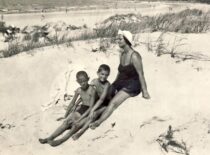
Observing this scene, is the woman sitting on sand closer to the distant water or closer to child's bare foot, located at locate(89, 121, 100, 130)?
child's bare foot, located at locate(89, 121, 100, 130)

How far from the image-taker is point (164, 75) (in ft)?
27.7

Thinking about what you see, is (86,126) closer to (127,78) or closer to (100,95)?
(100,95)

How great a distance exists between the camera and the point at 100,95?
8.02m

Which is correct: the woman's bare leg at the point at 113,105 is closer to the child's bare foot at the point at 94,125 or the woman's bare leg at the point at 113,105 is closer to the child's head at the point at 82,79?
the child's bare foot at the point at 94,125

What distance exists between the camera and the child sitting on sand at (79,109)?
25.8 feet

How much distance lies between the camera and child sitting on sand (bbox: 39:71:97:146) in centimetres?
787

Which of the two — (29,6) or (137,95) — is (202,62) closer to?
(137,95)

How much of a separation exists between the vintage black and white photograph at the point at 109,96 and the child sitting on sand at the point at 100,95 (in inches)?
0.5

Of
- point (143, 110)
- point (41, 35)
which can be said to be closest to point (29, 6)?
point (41, 35)

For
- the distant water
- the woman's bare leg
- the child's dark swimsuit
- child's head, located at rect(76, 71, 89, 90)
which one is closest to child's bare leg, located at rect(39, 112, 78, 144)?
the woman's bare leg

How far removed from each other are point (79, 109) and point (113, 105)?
0.48 metres

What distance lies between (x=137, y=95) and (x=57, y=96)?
4.07 ft

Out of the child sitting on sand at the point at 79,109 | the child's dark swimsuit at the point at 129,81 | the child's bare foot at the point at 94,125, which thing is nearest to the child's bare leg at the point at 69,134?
the child sitting on sand at the point at 79,109

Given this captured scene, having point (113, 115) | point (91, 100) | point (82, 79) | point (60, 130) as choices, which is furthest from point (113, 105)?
point (60, 130)
